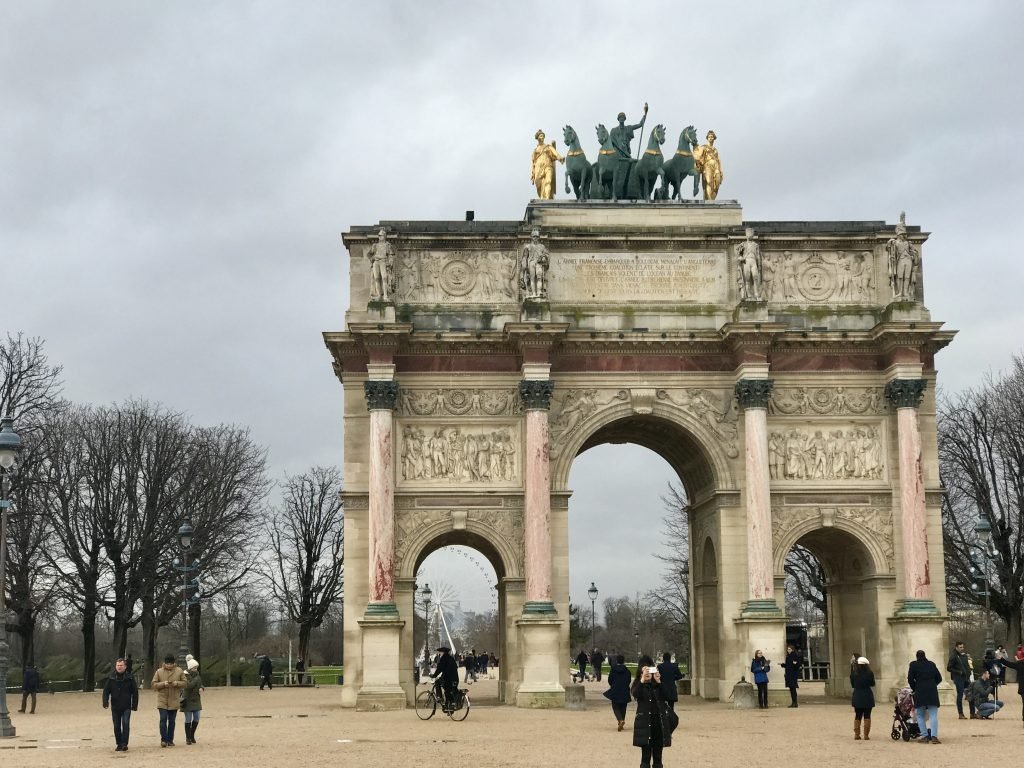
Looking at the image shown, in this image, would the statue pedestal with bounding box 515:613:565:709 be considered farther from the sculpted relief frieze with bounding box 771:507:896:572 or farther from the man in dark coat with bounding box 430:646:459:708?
the sculpted relief frieze with bounding box 771:507:896:572

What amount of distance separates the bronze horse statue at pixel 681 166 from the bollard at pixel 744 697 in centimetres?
1338

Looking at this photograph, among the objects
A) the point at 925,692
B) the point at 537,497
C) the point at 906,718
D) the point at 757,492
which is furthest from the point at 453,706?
the point at 757,492

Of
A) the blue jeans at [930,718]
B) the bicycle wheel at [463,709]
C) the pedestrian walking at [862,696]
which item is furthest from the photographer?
the bicycle wheel at [463,709]

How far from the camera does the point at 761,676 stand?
33250mm

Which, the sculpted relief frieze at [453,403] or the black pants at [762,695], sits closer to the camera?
the black pants at [762,695]

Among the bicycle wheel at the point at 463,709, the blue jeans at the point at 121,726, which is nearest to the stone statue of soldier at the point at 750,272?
the bicycle wheel at the point at 463,709

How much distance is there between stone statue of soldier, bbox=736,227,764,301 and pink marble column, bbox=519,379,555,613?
5691mm

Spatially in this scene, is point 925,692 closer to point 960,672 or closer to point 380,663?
point 960,672

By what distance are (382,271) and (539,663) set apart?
1083cm

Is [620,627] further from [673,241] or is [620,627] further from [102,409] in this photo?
[673,241]

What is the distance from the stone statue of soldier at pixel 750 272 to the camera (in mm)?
36594

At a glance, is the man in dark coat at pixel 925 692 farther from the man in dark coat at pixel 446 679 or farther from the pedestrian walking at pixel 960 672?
the man in dark coat at pixel 446 679

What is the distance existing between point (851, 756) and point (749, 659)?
14.8 metres

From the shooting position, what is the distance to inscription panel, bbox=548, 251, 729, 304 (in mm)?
37406
